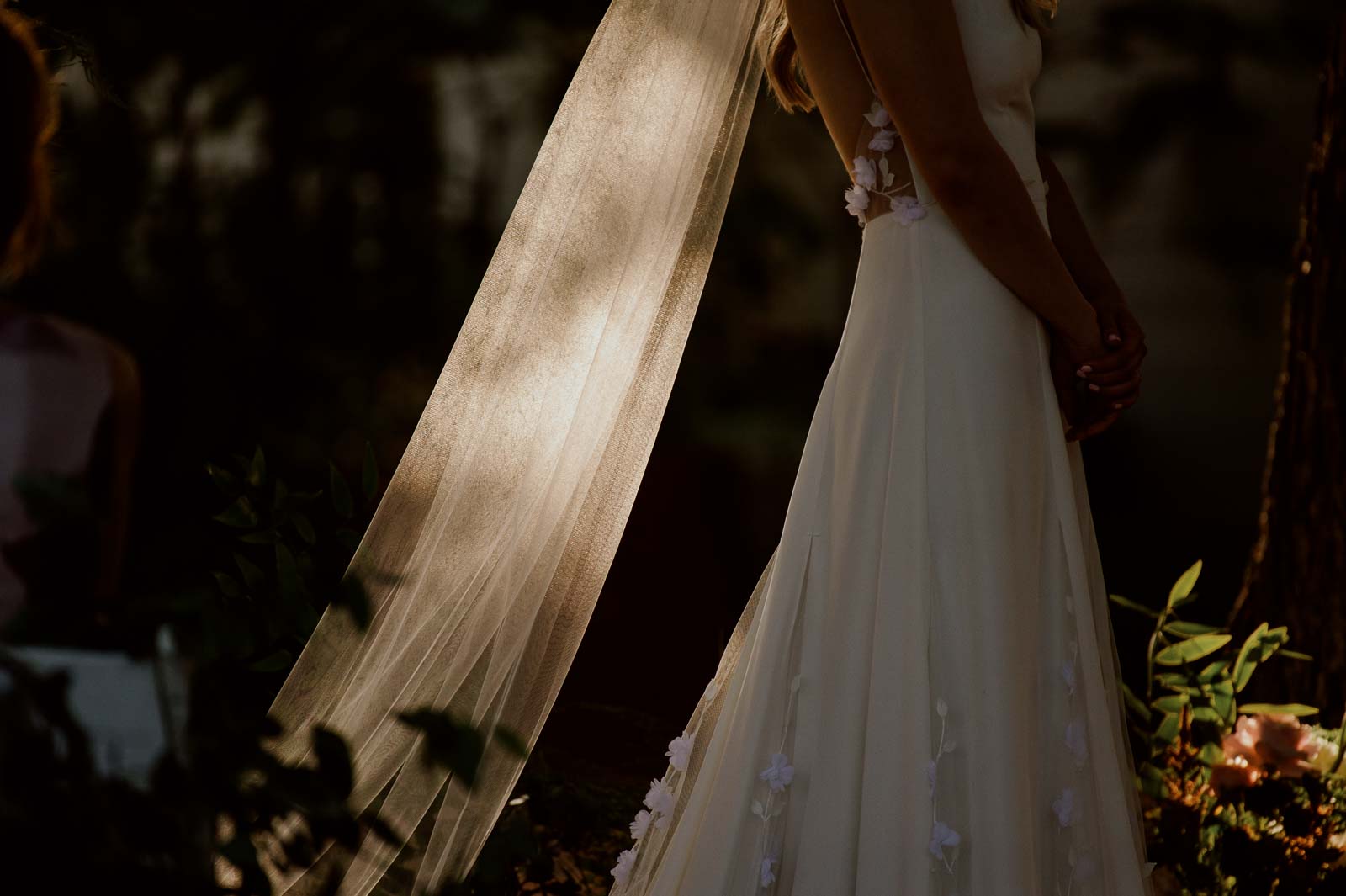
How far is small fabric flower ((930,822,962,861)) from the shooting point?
128cm

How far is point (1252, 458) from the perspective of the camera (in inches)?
141

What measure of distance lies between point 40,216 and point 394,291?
305 centimetres

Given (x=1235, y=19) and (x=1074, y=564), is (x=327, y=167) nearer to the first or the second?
(x=1235, y=19)

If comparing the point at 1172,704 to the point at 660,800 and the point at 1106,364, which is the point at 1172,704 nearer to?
the point at 1106,364

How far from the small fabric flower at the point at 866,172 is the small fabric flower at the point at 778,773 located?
2.31ft

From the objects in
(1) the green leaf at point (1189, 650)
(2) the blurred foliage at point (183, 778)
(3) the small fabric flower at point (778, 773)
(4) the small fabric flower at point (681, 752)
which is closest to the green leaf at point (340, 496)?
(4) the small fabric flower at point (681, 752)

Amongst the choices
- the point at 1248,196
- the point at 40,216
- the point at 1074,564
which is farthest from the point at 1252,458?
the point at 40,216

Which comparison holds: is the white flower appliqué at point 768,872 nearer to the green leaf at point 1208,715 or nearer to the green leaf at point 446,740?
the green leaf at point 446,740

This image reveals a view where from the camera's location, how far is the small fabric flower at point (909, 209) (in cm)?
145

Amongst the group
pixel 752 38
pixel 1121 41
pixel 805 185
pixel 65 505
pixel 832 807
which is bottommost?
pixel 832 807

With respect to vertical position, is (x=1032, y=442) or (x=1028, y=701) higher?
(x=1032, y=442)

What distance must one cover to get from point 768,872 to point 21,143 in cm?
103

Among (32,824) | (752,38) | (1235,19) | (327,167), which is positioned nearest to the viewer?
(32,824)

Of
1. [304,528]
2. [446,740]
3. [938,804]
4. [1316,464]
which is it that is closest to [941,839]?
[938,804]
